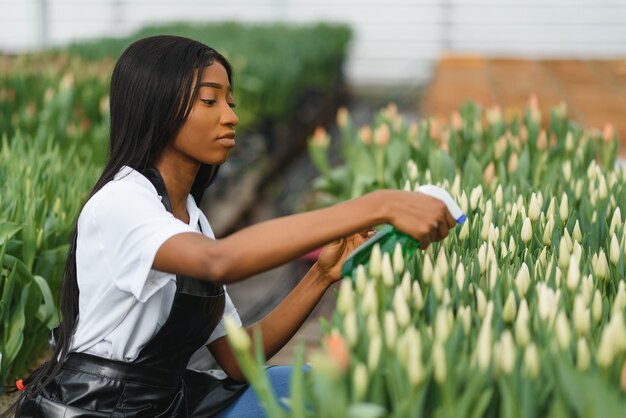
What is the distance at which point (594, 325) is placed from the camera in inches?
84.1

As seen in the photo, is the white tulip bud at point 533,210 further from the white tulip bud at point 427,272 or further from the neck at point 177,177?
the neck at point 177,177

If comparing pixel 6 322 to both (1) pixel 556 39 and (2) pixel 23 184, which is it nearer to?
(2) pixel 23 184

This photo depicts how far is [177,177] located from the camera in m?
2.65

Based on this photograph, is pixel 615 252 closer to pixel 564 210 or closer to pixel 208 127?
pixel 564 210

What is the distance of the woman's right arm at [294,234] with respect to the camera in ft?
7.13

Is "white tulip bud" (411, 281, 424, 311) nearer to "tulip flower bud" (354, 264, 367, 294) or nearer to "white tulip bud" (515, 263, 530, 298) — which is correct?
"tulip flower bud" (354, 264, 367, 294)

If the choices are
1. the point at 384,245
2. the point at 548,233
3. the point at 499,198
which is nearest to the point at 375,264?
the point at 384,245

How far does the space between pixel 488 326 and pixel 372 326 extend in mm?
202

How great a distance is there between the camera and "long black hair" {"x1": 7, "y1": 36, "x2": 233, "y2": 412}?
2549 millimetres

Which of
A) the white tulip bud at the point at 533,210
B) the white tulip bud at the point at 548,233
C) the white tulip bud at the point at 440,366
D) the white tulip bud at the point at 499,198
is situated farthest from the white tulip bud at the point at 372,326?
the white tulip bud at the point at 499,198

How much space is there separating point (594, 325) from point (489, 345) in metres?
0.32

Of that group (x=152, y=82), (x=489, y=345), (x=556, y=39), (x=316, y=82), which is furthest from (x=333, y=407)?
(x=556, y=39)

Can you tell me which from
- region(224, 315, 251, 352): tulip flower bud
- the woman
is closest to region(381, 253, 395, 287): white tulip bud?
the woman

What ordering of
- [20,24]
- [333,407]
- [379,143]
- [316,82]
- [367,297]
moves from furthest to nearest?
[20,24] < [316,82] < [379,143] < [367,297] < [333,407]
